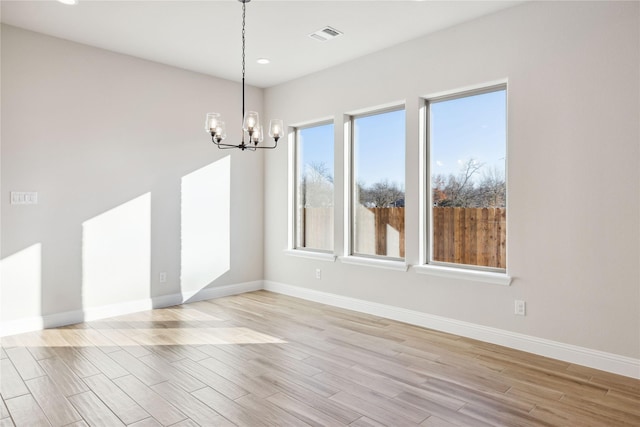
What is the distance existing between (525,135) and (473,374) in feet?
6.59

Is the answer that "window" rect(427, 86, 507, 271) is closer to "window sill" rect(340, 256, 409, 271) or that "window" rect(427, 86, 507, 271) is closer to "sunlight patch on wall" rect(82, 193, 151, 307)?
"window sill" rect(340, 256, 409, 271)

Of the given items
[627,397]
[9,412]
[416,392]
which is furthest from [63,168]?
[627,397]

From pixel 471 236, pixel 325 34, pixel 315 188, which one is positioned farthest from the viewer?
pixel 315 188

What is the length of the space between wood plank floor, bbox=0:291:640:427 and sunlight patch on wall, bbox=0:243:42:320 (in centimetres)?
27

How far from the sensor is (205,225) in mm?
5371

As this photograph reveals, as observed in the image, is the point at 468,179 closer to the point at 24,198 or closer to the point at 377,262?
the point at 377,262

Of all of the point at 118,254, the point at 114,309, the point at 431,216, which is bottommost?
the point at 114,309

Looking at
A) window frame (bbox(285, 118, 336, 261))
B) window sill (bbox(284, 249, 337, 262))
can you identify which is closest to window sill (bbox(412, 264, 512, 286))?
window sill (bbox(284, 249, 337, 262))

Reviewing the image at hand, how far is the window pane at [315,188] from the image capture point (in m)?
5.34

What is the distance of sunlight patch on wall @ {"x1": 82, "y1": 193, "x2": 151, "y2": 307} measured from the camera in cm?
439

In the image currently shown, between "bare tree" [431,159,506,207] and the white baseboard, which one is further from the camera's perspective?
"bare tree" [431,159,506,207]

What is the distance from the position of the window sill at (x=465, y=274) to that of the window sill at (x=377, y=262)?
0.53 feet

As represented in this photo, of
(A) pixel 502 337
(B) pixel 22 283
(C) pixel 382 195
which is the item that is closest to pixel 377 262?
(C) pixel 382 195

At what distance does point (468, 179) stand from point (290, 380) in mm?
2505
